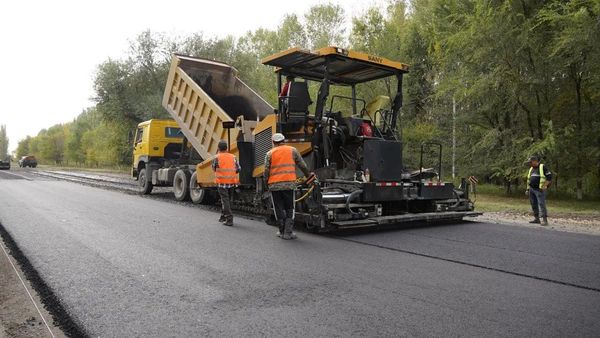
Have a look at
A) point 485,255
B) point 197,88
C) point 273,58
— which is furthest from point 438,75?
point 485,255

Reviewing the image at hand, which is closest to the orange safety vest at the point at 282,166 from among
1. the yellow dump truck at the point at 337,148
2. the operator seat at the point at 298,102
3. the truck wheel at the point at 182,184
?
the yellow dump truck at the point at 337,148

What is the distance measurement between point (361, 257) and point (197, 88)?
6.74 metres

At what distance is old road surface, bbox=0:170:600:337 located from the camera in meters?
3.14

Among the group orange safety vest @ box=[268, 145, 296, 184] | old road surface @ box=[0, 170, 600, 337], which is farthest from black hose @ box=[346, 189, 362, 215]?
orange safety vest @ box=[268, 145, 296, 184]

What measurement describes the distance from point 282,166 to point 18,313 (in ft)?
12.6

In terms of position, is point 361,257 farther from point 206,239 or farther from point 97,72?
point 97,72

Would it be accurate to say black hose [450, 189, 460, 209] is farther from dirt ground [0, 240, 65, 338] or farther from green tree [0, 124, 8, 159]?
green tree [0, 124, 8, 159]

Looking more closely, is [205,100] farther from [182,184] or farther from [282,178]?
[282,178]

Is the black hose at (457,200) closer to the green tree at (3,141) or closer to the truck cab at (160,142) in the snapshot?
the truck cab at (160,142)

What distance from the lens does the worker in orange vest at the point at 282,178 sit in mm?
6578

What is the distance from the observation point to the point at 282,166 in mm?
6609

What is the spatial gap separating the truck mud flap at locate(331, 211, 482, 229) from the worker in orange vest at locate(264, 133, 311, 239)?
0.70 metres

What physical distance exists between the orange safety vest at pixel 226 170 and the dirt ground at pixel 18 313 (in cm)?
388

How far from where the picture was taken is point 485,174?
58.1 feet
